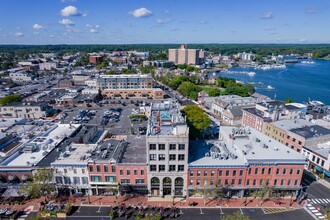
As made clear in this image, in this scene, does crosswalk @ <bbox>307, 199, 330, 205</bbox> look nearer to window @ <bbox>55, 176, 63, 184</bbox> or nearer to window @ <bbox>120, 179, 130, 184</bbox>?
window @ <bbox>120, 179, 130, 184</bbox>

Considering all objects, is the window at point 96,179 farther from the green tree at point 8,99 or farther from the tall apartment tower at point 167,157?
the green tree at point 8,99

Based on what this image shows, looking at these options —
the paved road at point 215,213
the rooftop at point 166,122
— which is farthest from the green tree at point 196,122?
the paved road at point 215,213

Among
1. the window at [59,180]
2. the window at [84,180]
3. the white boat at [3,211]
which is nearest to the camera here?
the white boat at [3,211]

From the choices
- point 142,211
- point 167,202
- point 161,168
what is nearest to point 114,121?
point 161,168

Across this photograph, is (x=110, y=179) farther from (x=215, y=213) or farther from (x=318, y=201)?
(x=318, y=201)

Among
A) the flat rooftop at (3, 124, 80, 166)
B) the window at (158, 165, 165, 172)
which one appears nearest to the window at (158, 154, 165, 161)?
the window at (158, 165, 165, 172)

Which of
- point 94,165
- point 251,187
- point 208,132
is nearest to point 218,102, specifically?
point 208,132

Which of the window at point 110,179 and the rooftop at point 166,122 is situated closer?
the rooftop at point 166,122
